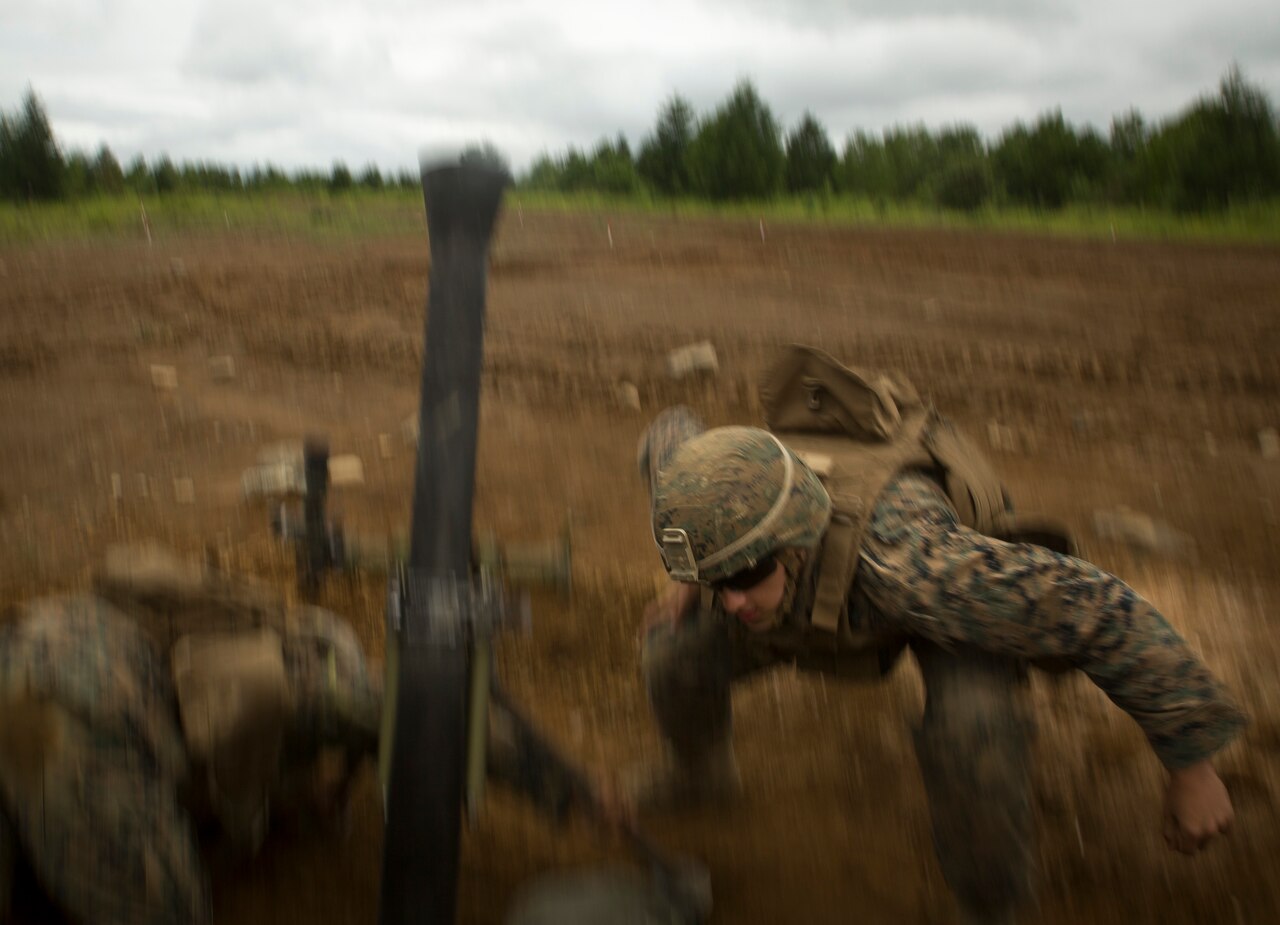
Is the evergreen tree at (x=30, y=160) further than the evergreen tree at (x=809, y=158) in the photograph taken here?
No

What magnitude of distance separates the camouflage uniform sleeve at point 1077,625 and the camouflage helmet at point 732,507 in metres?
0.21

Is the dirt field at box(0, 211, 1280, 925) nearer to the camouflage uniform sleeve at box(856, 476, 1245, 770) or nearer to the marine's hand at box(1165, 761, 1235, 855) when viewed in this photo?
the marine's hand at box(1165, 761, 1235, 855)

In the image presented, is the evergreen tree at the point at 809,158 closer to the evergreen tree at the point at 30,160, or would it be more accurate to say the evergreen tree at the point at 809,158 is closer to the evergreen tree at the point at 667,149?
the evergreen tree at the point at 667,149

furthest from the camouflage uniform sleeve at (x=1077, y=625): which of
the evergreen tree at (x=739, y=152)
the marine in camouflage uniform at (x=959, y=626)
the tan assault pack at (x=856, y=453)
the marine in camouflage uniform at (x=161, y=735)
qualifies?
the evergreen tree at (x=739, y=152)

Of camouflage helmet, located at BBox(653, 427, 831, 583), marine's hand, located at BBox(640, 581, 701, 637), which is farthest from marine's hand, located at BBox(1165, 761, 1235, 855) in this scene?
marine's hand, located at BBox(640, 581, 701, 637)

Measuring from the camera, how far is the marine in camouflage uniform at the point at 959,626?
5.89 feet

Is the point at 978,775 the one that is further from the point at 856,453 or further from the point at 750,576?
the point at 856,453

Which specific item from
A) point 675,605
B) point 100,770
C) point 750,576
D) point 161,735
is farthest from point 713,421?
point 100,770

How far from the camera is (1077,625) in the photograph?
178 centimetres

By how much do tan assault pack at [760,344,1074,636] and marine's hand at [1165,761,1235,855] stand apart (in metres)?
0.51

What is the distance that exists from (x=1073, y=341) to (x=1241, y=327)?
1.16 m

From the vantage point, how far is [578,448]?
5.27 metres

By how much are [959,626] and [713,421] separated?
150 inches

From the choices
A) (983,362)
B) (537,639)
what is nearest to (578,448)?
(537,639)
